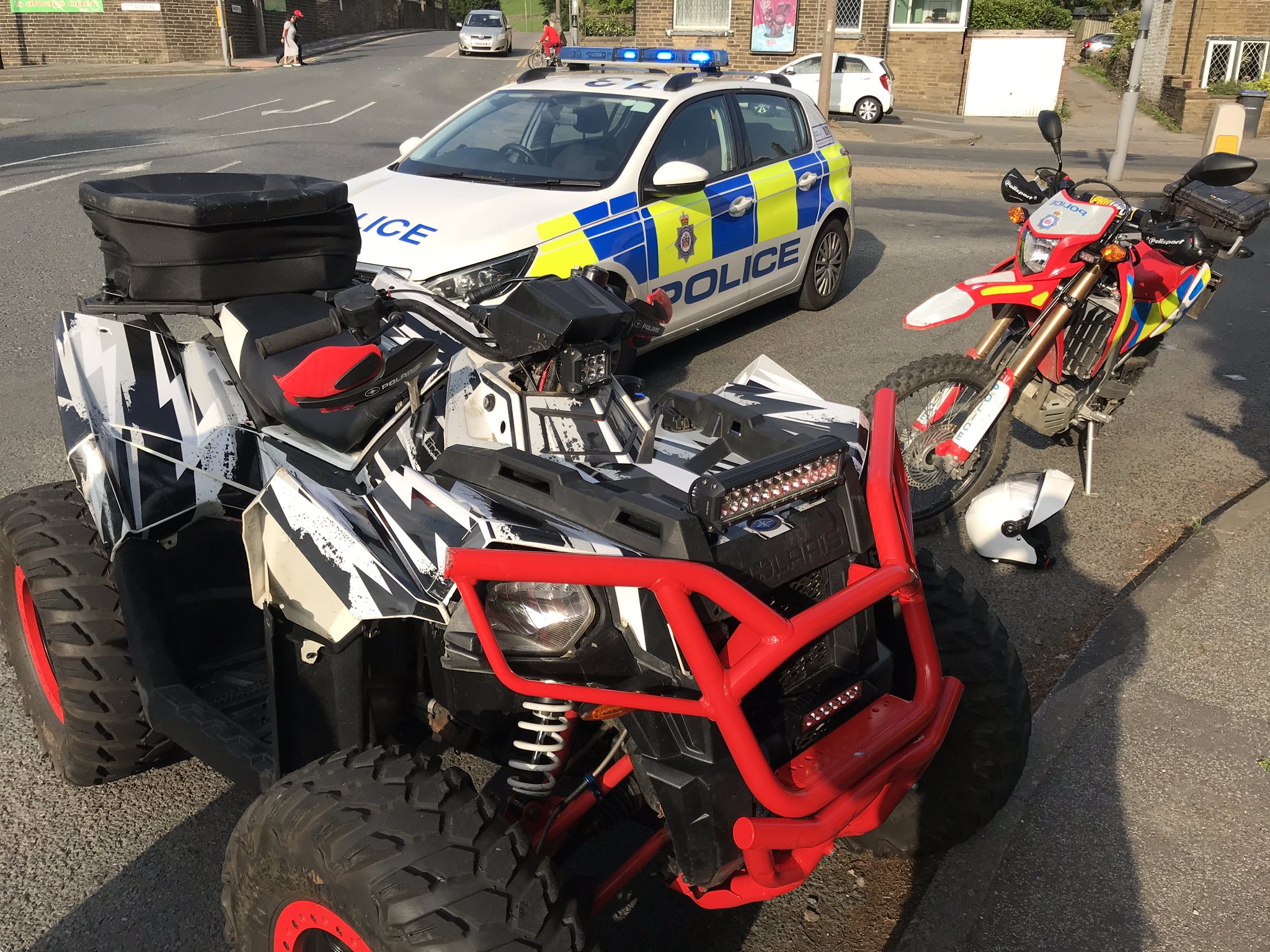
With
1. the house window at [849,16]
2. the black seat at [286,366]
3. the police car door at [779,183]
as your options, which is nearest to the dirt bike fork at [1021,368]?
the police car door at [779,183]

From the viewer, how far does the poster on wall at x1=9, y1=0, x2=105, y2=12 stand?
29.7 meters

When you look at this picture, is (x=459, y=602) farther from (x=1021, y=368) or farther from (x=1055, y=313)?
(x=1055, y=313)

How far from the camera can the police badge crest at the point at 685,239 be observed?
6598mm

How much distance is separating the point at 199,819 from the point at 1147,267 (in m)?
4.86

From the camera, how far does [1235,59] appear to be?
89.0 ft

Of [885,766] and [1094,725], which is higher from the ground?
[885,766]

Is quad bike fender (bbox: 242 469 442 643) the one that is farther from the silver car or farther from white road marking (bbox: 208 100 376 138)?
the silver car

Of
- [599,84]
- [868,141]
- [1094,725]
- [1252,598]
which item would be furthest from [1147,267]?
[868,141]

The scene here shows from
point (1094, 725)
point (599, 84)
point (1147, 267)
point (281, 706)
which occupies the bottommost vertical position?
point (1094, 725)

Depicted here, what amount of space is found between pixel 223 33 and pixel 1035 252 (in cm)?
3166

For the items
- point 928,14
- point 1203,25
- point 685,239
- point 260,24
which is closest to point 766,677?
point 685,239

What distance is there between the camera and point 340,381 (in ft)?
7.61

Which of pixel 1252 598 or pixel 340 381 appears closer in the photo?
pixel 340 381

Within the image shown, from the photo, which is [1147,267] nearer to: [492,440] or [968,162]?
[492,440]
